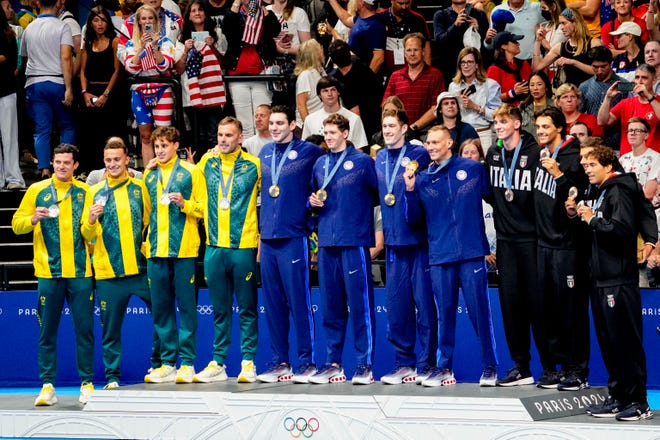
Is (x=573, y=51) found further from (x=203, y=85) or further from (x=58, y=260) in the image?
(x=58, y=260)

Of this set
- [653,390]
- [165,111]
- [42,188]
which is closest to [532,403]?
Answer: [653,390]

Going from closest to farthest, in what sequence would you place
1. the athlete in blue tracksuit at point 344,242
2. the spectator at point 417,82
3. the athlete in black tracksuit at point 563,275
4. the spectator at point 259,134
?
1. the athlete in black tracksuit at point 563,275
2. the athlete in blue tracksuit at point 344,242
3. the spectator at point 259,134
4. the spectator at point 417,82

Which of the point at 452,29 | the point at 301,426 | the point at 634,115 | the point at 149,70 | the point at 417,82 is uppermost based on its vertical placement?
the point at 452,29

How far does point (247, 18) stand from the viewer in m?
13.6

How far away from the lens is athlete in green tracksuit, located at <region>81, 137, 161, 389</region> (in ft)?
35.0

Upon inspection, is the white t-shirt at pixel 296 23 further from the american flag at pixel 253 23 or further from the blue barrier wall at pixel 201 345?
the blue barrier wall at pixel 201 345

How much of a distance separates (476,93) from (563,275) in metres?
3.69

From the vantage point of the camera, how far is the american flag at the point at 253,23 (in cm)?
1355

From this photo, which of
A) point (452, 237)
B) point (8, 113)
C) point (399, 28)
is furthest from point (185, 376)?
point (399, 28)

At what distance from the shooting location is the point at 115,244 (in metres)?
10.7

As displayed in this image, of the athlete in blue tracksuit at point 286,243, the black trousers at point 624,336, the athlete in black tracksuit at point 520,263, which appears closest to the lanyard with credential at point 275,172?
the athlete in blue tracksuit at point 286,243

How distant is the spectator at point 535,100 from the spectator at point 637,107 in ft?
1.96

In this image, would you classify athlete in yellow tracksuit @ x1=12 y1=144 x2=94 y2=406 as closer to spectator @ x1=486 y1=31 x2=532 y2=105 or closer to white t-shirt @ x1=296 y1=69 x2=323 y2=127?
white t-shirt @ x1=296 y1=69 x2=323 y2=127

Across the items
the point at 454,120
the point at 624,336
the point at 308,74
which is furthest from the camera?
the point at 308,74
